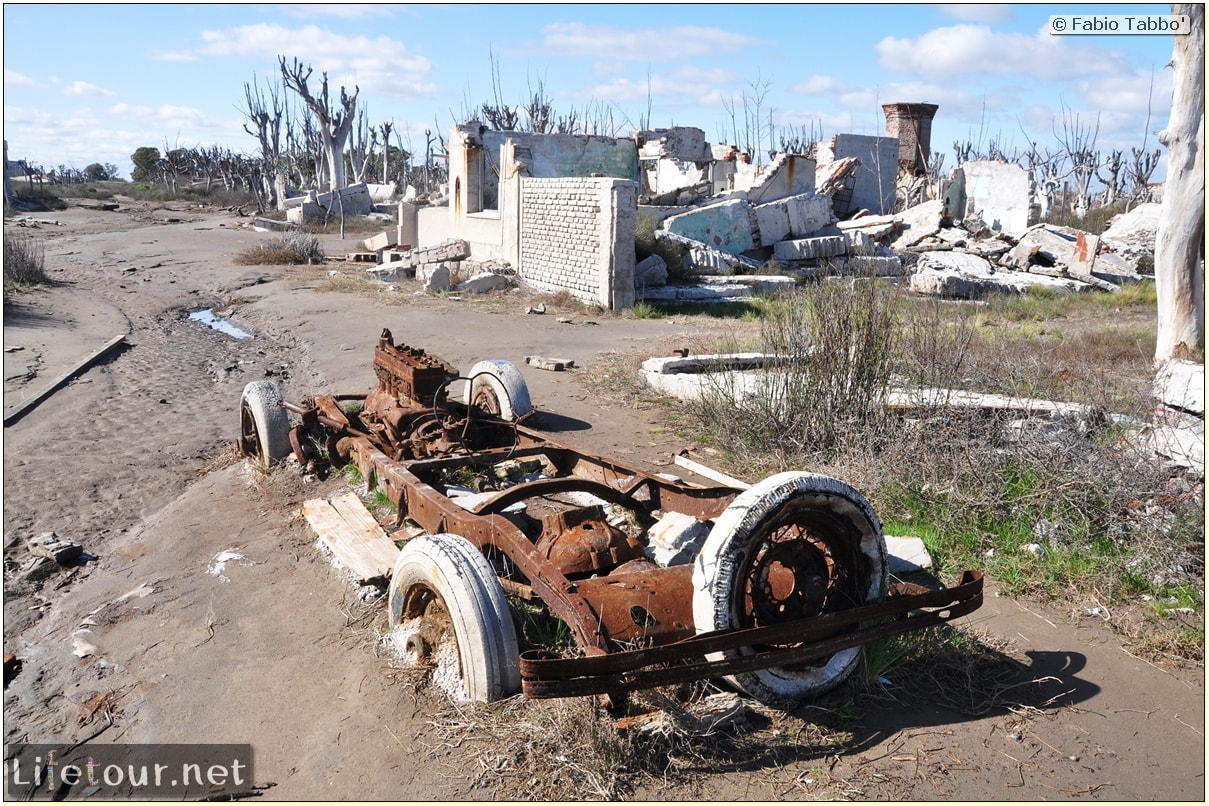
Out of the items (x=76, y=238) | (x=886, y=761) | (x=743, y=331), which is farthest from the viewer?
(x=76, y=238)

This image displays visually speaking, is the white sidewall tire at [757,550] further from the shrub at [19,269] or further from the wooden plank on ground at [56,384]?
the shrub at [19,269]

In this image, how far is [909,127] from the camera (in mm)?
27688

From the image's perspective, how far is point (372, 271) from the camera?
19562 mm

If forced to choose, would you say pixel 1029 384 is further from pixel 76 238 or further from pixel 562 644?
pixel 76 238

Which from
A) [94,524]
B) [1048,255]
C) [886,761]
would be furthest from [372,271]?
[886,761]

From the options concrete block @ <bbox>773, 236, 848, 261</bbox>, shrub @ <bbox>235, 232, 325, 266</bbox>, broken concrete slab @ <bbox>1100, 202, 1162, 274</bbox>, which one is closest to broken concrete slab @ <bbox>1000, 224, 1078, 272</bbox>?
broken concrete slab @ <bbox>1100, 202, 1162, 274</bbox>

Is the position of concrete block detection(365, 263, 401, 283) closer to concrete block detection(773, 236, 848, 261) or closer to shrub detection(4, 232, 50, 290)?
shrub detection(4, 232, 50, 290)

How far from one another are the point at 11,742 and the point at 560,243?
1358 cm

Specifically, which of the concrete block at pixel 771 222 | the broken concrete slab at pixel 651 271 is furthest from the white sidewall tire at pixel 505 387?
the concrete block at pixel 771 222

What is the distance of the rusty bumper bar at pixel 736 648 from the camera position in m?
2.84

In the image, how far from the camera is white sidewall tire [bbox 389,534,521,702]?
322cm

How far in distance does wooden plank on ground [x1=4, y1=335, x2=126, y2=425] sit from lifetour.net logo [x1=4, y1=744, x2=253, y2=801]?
6.38m

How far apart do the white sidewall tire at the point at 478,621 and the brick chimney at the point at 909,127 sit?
1069 inches

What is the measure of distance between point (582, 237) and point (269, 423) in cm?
978
